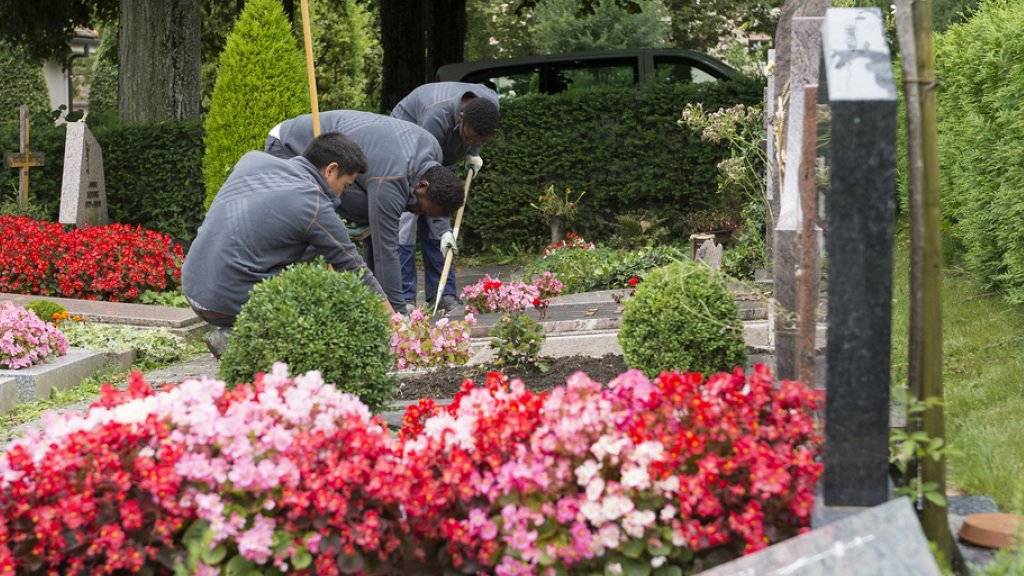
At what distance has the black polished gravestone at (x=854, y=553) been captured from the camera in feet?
8.13

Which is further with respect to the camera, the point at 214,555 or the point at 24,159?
the point at 24,159

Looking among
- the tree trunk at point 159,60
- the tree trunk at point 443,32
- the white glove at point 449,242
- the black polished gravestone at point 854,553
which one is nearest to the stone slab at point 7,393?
the white glove at point 449,242

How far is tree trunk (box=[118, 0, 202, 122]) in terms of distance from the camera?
40.6 ft

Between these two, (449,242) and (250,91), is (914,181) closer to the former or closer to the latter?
(449,242)

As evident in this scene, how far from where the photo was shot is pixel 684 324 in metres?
4.54

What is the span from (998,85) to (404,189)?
353 cm

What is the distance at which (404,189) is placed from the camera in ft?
21.3

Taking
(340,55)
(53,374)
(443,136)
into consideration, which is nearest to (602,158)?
(443,136)

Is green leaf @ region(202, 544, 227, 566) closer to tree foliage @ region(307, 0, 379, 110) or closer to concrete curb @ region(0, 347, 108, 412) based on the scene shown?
concrete curb @ region(0, 347, 108, 412)

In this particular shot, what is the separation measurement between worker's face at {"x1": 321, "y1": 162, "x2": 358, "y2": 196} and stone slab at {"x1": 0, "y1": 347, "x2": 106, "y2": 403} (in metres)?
1.97

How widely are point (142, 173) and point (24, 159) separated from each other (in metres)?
1.12

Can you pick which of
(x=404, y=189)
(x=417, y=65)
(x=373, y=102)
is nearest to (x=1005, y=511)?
(x=404, y=189)

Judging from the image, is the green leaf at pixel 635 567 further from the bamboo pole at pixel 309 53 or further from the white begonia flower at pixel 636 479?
the bamboo pole at pixel 309 53

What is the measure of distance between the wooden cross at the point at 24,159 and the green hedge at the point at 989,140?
27.4 ft
